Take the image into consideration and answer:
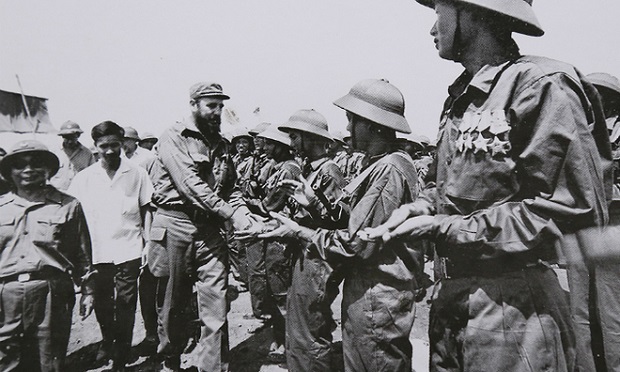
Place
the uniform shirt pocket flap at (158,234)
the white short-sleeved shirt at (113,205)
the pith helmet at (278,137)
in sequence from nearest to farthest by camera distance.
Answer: the uniform shirt pocket flap at (158,234) → the white short-sleeved shirt at (113,205) → the pith helmet at (278,137)

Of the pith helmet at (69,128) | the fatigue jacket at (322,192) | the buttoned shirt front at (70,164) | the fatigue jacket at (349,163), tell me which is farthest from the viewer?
the fatigue jacket at (349,163)

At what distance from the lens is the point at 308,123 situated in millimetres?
4367

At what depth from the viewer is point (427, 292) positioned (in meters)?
7.52

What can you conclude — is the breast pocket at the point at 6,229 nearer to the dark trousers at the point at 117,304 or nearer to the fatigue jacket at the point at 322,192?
the dark trousers at the point at 117,304

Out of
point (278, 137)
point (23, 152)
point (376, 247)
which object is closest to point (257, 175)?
point (278, 137)

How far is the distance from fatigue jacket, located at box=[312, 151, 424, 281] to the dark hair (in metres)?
3.08

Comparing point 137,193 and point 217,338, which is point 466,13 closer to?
point 217,338

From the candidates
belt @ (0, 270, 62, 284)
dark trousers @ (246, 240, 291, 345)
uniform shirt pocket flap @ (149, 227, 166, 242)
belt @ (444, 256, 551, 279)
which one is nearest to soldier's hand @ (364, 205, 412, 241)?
belt @ (444, 256, 551, 279)

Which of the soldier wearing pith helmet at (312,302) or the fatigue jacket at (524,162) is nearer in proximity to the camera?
the fatigue jacket at (524,162)

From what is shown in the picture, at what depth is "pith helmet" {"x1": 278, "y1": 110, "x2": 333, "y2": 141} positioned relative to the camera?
169 inches

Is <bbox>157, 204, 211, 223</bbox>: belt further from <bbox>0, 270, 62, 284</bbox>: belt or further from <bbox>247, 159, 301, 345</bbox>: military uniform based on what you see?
<bbox>0, 270, 62, 284</bbox>: belt

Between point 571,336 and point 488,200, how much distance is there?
2.12ft

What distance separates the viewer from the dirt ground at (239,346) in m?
4.54

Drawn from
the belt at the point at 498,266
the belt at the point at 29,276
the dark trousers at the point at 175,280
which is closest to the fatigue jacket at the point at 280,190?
the dark trousers at the point at 175,280
